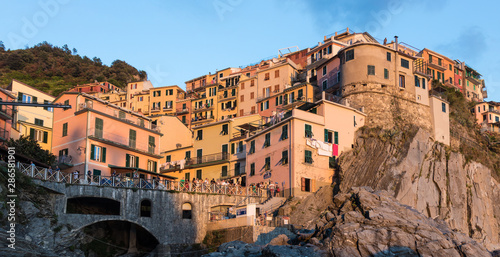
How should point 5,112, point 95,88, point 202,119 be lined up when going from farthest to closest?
point 95,88, point 202,119, point 5,112

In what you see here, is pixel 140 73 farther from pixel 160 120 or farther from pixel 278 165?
pixel 278 165

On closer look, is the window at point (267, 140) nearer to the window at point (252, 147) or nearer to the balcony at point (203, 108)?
the window at point (252, 147)

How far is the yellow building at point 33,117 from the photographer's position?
193ft

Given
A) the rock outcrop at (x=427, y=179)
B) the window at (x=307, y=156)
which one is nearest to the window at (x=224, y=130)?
the window at (x=307, y=156)

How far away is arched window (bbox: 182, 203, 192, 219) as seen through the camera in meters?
48.5

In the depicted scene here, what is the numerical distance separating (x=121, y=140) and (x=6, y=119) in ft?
37.3

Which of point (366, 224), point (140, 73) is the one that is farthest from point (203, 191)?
point (140, 73)

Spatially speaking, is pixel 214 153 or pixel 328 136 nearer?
pixel 328 136

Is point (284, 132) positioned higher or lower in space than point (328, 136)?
higher

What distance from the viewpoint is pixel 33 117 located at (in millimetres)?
61438

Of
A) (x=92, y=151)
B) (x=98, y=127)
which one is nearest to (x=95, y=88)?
(x=98, y=127)

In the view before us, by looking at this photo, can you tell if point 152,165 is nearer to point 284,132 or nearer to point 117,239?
point 117,239

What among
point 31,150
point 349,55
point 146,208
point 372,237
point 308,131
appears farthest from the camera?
point 349,55

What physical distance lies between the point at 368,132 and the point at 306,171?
9159 millimetres
